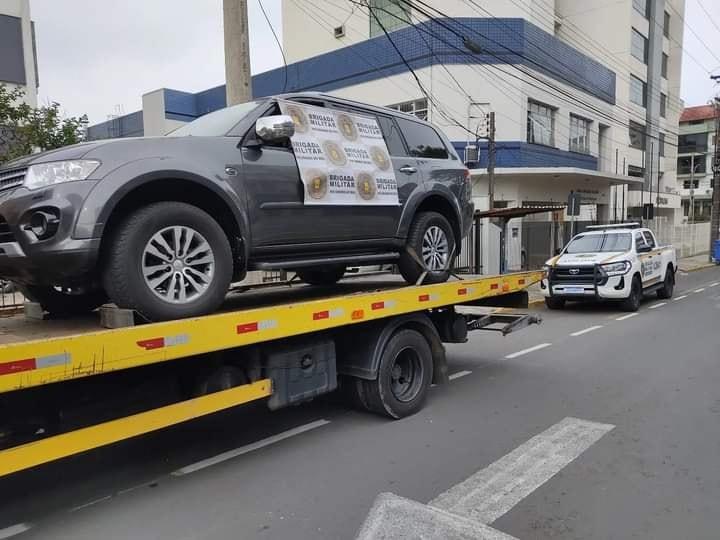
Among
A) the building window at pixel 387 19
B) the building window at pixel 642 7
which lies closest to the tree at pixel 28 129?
the building window at pixel 387 19

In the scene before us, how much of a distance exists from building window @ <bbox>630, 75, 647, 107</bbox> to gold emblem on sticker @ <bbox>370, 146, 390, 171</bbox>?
3548cm

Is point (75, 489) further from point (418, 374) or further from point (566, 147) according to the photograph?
point (566, 147)

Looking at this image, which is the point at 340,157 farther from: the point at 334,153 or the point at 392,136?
the point at 392,136

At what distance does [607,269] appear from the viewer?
11.8 metres

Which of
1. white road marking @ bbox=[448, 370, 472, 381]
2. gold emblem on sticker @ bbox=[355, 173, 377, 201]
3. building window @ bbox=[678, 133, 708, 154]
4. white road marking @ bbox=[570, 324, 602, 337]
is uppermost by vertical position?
building window @ bbox=[678, 133, 708, 154]

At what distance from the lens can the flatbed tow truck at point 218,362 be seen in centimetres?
296

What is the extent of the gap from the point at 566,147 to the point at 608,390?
73.1 ft

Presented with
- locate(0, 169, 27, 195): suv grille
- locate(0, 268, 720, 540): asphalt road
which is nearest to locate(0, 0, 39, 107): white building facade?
locate(0, 169, 27, 195): suv grille

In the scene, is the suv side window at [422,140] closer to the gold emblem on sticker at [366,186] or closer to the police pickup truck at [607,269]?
the gold emblem on sticker at [366,186]

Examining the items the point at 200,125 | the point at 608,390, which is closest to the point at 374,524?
the point at 200,125

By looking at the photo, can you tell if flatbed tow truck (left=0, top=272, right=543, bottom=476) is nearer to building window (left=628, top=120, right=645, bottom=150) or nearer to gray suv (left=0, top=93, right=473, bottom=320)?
gray suv (left=0, top=93, right=473, bottom=320)

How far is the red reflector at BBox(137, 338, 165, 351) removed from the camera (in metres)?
3.17

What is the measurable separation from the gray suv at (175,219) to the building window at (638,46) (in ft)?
118

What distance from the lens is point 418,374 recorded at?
5.49 metres
